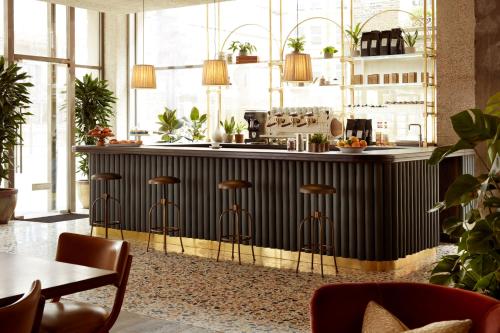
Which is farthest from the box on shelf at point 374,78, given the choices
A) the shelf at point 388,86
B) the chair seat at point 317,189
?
the chair seat at point 317,189

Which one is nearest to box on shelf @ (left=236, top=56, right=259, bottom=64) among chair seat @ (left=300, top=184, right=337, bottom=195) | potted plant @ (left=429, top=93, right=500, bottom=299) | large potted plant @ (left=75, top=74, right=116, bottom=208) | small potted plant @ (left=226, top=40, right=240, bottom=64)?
small potted plant @ (left=226, top=40, right=240, bottom=64)

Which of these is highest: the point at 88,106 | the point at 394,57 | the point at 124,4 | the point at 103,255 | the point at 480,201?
the point at 124,4

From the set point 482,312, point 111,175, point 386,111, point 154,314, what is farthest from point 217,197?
point 482,312

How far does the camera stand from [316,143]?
21.9ft

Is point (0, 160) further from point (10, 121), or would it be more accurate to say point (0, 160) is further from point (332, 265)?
point (332, 265)

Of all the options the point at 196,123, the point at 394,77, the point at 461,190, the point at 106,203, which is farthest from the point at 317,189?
Result: the point at 196,123

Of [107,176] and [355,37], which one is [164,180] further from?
[355,37]

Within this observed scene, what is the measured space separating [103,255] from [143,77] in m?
6.12

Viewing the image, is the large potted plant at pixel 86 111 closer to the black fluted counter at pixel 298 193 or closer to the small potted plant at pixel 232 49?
the small potted plant at pixel 232 49

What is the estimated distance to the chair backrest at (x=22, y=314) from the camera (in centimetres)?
202

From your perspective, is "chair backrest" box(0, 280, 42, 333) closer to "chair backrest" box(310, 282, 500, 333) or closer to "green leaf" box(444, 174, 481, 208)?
"chair backrest" box(310, 282, 500, 333)

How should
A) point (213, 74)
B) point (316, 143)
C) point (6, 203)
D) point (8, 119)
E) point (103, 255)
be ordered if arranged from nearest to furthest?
1. point (103, 255)
2. point (316, 143)
3. point (213, 74)
4. point (6, 203)
5. point (8, 119)

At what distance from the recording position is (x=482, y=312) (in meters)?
2.06

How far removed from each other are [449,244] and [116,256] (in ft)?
18.7
